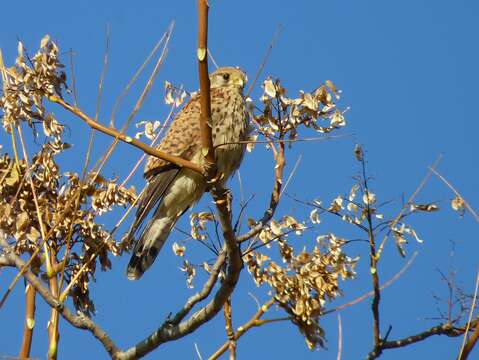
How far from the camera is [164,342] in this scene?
2477 mm

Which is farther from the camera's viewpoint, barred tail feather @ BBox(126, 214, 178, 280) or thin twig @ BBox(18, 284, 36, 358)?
barred tail feather @ BBox(126, 214, 178, 280)

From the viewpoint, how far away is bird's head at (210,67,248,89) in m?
4.45

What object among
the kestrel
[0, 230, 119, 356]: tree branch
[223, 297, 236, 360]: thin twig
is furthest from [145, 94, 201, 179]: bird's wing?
[0, 230, 119, 356]: tree branch

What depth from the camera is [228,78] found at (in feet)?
14.7

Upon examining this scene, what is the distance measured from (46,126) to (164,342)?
0.78m

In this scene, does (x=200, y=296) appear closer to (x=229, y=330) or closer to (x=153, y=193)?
(x=229, y=330)

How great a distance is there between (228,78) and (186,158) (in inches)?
24.2

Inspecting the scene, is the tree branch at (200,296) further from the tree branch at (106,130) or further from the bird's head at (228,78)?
the bird's head at (228,78)

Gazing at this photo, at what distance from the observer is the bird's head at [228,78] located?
175 inches

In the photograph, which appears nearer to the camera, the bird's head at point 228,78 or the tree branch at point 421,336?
the tree branch at point 421,336

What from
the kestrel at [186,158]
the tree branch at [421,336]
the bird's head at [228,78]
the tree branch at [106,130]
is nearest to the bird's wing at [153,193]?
the kestrel at [186,158]

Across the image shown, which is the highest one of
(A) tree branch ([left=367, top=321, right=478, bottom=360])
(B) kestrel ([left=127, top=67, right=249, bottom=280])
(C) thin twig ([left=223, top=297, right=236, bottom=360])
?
(B) kestrel ([left=127, top=67, right=249, bottom=280])

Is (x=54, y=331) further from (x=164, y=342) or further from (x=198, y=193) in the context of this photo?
(x=198, y=193)

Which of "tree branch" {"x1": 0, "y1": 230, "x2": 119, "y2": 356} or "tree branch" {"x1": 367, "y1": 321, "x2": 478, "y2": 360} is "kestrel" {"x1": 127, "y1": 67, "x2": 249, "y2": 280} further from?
"tree branch" {"x1": 367, "y1": 321, "x2": 478, "y2": 360}
